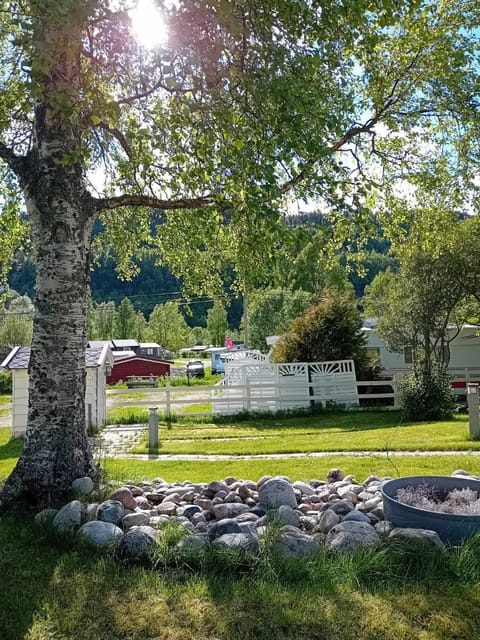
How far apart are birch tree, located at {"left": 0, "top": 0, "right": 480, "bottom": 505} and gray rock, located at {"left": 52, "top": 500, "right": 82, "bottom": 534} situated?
649mm

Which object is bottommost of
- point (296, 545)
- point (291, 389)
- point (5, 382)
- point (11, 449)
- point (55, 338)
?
point (11, 449)

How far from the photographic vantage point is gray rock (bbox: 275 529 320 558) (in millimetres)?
3271

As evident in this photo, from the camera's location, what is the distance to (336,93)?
5.45 m

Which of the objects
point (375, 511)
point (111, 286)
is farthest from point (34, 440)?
point (111, 286)

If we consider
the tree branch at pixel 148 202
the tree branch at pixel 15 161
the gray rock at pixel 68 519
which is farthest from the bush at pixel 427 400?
the tree branch at pixel 15 161

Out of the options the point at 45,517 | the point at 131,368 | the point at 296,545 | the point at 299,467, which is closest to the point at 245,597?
the point at 296,545

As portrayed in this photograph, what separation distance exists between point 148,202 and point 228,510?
3.29m

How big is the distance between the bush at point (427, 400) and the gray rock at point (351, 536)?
9.44 metres

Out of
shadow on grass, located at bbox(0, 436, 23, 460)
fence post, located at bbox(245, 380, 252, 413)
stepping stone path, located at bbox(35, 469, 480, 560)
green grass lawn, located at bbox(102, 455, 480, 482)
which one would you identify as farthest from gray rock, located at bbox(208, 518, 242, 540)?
fence post, located at bbox(245, 380, 252, 413)

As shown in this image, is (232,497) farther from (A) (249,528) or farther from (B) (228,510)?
(A) (249,528)

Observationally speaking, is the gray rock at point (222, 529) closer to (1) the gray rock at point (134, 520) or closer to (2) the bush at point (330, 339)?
(1) the gray rock at point (134, 520)

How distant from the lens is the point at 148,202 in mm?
5621

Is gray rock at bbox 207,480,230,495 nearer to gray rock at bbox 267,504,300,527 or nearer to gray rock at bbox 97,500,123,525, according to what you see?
gray rock at bbox 267,504,300,527

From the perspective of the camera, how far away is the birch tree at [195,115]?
352 centimetres
